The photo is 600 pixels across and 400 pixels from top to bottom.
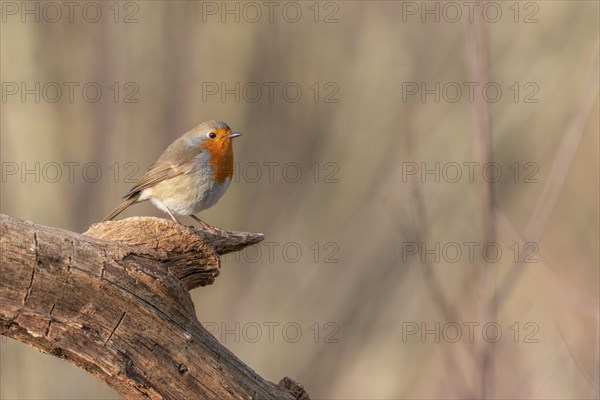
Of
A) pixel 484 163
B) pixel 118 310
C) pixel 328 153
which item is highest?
pixel 484 163

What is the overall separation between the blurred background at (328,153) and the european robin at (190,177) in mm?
2458

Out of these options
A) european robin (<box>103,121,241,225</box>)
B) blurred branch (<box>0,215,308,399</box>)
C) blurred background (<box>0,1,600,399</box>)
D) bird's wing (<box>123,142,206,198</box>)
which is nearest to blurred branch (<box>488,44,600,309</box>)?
blurred branch (<box>0,215,308,399</box>)

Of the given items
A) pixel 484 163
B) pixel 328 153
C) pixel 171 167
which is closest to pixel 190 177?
pixel 171 167

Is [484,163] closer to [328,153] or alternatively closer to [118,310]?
[118,310]

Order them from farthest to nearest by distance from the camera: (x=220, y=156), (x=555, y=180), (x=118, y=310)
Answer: (x=220, y=156) < (x=555, y=180) < (x=118, y=310)

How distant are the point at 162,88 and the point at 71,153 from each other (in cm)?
96

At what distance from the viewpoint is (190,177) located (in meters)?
4.67

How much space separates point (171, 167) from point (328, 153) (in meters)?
3.72

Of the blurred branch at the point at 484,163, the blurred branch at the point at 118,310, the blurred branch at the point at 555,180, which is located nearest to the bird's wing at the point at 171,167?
the blurred branch at the point at 118,310

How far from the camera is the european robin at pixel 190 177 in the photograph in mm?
4664

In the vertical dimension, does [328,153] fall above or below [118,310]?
below

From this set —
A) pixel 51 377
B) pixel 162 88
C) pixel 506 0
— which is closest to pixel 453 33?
Result: pixel 506 0

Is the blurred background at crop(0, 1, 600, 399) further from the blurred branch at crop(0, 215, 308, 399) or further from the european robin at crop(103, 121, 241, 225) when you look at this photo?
the blurred branch at crop(0, 215, 308, 399)

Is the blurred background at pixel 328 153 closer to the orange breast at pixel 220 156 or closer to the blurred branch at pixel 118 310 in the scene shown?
the orange breast at pixel 220 156
